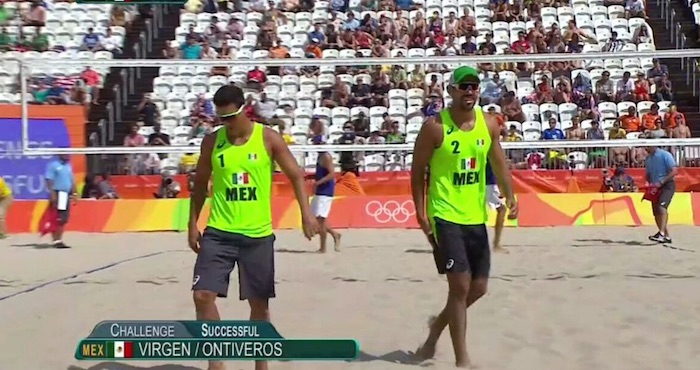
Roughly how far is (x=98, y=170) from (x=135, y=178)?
56 cm

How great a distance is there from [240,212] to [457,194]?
1.15m

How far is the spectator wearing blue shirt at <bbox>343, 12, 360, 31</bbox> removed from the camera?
61.0 ft

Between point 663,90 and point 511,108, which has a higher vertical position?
point 663,90

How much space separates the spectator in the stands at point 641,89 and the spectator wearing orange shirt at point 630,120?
6.2 inches

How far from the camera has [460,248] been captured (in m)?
5.39

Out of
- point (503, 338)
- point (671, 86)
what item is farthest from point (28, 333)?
point (671, 86)

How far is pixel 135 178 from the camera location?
15492 millimetres

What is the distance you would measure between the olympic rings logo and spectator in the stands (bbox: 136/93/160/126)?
383 cm

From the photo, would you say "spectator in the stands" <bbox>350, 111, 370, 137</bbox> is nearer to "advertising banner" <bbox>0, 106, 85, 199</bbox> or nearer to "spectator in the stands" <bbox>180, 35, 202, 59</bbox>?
"advertising banner" <bbox>0, 106, 85, 199</bbox>

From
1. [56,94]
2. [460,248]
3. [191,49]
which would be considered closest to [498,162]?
[460,248]

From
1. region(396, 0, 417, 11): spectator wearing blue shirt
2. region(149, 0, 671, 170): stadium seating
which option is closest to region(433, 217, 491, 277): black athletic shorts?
region(149, 0, 671, 170): stadium seating

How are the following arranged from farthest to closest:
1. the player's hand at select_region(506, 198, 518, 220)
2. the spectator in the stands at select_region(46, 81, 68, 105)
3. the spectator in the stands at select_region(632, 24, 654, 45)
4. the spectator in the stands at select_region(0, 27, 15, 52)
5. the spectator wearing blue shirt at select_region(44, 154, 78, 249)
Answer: the spectator in the stands at select_region(632, 24, 654, 45) → the spectator in the stands at select_region(0, 27, 15, 52) → the spectator in the stands at select_region(46, 81, 68, 105) → the spectator wearing blue shirt at select_region(44, 154, 78, 249) → the player's hand at select_region(506, 198, 518, 220)

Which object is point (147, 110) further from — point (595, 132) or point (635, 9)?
point (635, 9)

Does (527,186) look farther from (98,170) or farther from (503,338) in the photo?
(503,338)
